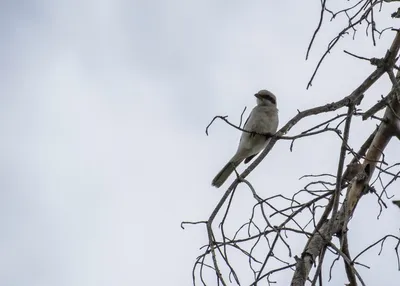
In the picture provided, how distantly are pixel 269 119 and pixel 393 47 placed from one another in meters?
2.19

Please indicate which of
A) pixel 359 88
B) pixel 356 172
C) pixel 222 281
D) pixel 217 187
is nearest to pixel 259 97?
pixel 217 187

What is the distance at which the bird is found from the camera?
5.89 m

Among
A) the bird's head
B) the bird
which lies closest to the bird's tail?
the bird

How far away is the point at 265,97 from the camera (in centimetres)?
633

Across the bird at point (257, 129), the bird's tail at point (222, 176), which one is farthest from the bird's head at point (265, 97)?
the bird's tail at point (222, 176)

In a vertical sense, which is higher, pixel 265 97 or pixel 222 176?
pixel 265 97

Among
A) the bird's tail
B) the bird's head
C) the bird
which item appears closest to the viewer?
the bird

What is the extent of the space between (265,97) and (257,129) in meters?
0.58

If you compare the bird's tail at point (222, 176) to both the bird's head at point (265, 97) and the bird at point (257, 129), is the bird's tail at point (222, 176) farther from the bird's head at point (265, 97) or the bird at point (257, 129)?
the bird's head at point (265, 97)

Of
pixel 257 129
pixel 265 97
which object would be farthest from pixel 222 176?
pixel 265 97

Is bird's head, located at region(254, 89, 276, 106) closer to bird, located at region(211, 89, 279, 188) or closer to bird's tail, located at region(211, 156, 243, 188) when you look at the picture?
bird, located at region(211, 89, 279, 188)

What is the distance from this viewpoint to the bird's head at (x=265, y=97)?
6286 mm

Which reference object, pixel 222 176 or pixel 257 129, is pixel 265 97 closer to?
pixel 257 129

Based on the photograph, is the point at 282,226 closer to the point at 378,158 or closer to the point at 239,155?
the point at 378,158
